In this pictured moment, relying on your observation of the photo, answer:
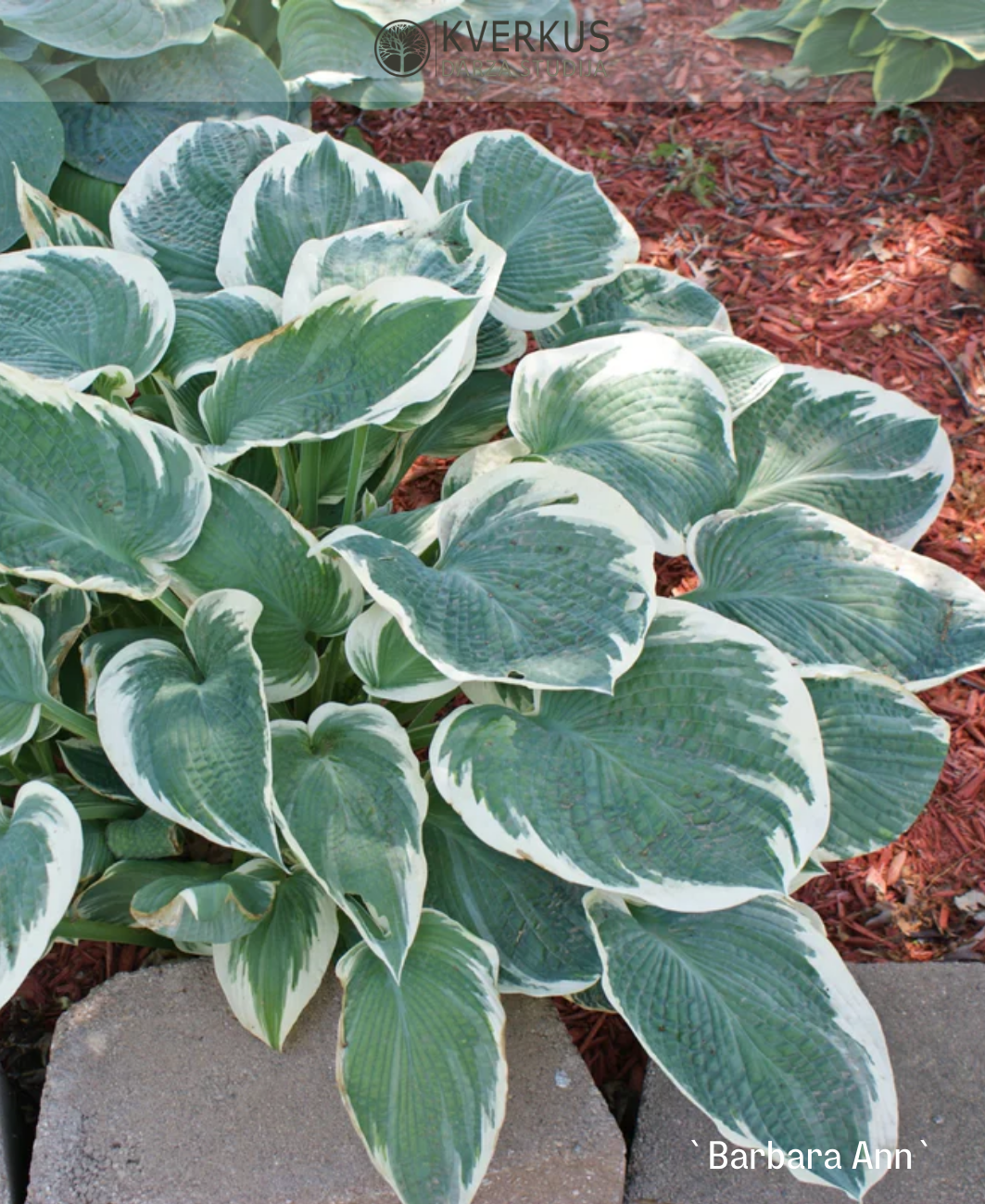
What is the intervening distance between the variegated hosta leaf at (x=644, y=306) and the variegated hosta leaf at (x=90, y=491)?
0.68 m

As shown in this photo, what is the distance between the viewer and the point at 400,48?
2211 millimetres

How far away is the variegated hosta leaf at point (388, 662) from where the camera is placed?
1120 mm

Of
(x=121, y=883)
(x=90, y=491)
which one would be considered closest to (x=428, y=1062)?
(x=121, y=883)

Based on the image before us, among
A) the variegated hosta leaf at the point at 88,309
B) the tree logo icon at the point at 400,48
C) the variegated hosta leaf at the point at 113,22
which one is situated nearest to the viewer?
the variegated hosta leaf at the point at 88,309

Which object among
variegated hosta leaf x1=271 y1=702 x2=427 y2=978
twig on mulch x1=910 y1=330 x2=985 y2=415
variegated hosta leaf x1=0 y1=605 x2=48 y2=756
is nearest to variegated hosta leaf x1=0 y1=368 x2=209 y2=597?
variegated hosta leaf x1=0 y1=605 x2=48 y2=756

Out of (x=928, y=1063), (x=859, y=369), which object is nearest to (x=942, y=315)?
(x=859, y=369)

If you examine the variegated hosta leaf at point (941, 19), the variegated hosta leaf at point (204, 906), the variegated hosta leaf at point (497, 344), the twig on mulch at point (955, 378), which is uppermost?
the variegated hosta leaf at point (941, 19)

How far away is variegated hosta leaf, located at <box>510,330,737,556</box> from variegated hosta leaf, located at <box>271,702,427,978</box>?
0.36 meters

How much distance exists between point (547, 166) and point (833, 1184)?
4.07 ft

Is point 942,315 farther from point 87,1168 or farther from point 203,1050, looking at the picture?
point 87,1168

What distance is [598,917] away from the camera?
1108mm

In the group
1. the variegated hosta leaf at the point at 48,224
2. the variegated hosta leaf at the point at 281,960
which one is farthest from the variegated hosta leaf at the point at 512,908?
the variegated hosta leaf at the point at 48,224

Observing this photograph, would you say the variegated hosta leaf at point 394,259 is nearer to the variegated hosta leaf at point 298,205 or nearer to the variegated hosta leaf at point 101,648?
the variegated hosta leaf at point 298,205

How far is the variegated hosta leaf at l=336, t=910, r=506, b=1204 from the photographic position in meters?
1.03
